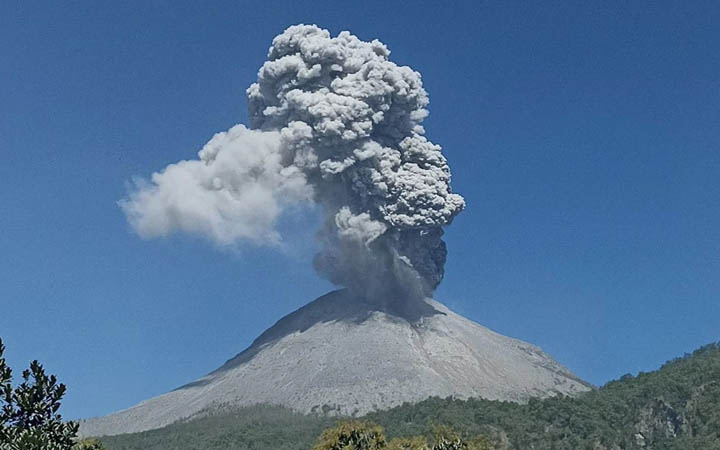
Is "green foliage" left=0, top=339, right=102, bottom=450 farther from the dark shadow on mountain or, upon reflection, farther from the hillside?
the dark shadow on mountain

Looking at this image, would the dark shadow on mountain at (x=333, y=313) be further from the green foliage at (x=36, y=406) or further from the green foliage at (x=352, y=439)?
the green foliage at (x=36, y=406)

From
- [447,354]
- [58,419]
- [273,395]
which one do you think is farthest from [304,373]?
[58,419]

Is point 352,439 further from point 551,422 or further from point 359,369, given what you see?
point 359,369

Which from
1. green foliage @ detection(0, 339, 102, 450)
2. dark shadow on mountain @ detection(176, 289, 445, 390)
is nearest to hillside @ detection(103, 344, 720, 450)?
dark shadow on mountain @ detection(176, 289, 445, 390)

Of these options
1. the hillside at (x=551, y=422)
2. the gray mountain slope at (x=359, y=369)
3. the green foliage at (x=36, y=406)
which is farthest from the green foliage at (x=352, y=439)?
the gray mountain slope at (x=359, y=369)

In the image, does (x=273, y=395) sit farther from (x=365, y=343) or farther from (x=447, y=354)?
(x=447, y=354)

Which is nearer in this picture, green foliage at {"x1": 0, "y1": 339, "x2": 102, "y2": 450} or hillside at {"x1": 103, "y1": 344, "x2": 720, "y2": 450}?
green foliage at {"x1": 0, "y1": 339, "x2": 102, "y2": 450}

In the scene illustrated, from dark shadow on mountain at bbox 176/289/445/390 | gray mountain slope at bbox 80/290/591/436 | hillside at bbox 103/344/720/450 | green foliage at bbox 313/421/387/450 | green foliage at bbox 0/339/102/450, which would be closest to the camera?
green foliage at bbox 0/339/102/450
